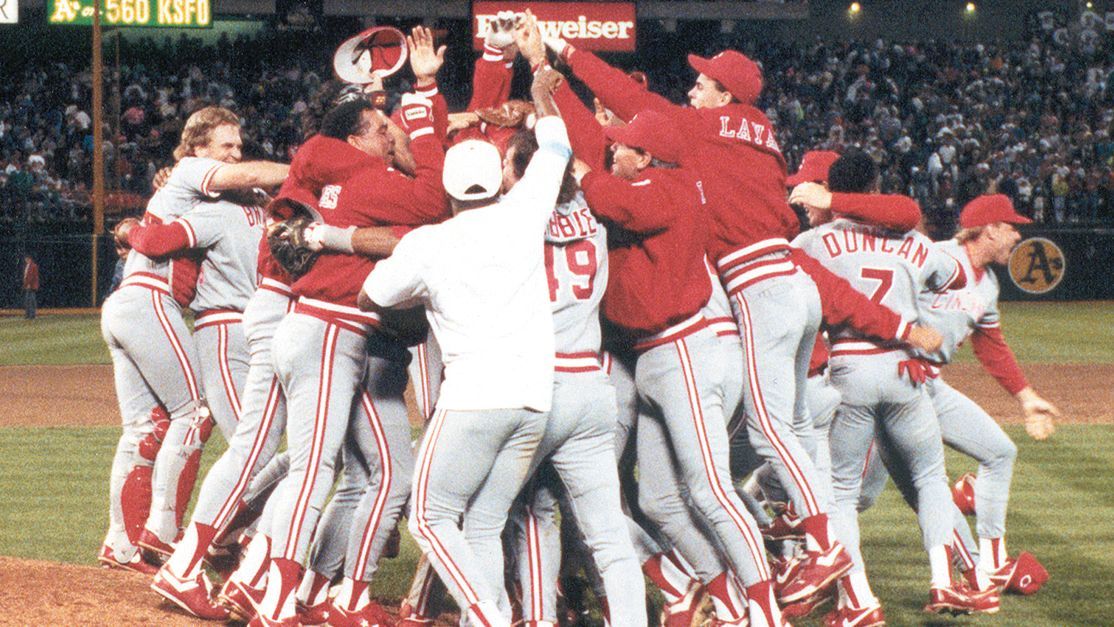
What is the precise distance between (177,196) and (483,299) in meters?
2.22

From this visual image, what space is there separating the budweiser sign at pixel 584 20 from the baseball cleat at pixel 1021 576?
68.5 feet

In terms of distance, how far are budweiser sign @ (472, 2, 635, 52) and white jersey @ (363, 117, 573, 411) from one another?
22.0 meters

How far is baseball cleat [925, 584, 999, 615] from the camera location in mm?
5449

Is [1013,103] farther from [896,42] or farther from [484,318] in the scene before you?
[484,318]

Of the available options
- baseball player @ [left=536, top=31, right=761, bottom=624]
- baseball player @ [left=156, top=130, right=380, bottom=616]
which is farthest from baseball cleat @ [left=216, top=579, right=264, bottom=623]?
baseball player @ [left=536, top=31, right=761, bottom=624]

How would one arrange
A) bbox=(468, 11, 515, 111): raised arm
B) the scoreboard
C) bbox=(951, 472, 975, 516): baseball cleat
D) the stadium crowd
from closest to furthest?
1. bbox=(468, 11, 515, 111): raised arm
2. bbox=(951, 472, 975, 516): baseball cleat
3. the scoreboard
4. the stadium crowd

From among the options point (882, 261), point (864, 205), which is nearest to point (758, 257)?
point (864, 205)

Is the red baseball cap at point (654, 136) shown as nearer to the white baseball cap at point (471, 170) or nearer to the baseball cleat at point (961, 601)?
the white baseball cap at point (471, 170)

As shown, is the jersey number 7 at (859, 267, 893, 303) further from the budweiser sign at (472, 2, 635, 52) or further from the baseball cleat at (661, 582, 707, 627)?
the budweiser sign at (472, 2, 635, 52)

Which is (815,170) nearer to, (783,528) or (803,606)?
(783,528)

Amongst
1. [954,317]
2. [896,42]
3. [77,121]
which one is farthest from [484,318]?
[896,42]

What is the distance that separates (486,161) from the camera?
14.7ft

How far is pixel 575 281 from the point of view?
187 inches

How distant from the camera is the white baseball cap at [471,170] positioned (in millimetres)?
4488
